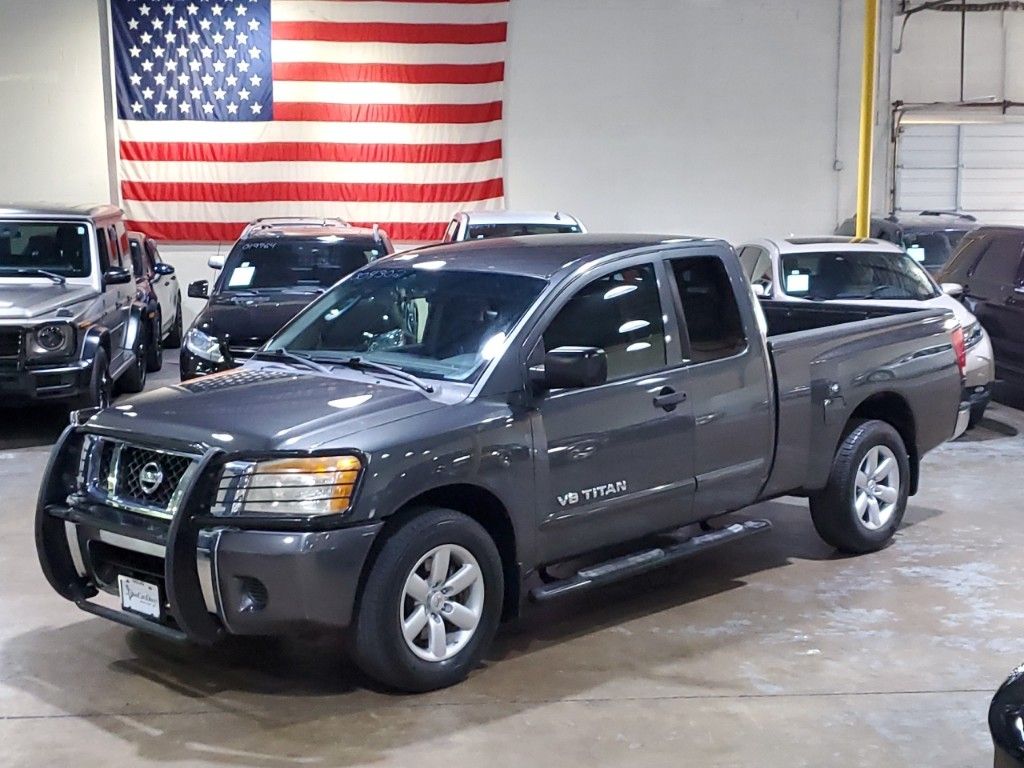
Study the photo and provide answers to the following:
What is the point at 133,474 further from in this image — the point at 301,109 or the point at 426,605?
the point at 301,109

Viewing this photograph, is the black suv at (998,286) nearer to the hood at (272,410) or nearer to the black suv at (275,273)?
the black suv at (275,273)

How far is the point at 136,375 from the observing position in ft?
41.2

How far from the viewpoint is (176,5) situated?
1850 cm

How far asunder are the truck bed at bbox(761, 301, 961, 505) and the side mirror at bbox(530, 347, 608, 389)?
1.49 metres

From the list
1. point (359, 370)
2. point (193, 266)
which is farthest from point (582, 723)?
point (193, 266)

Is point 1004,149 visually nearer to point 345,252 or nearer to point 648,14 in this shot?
point 648,14

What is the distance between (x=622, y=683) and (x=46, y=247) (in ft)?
25.1

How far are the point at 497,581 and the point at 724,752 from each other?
1141mm

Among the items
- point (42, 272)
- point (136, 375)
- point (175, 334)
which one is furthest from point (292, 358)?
point (175, 334)

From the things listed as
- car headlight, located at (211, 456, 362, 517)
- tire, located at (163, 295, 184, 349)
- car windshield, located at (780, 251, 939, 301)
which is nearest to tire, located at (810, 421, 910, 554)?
car headlight, located at (211, 456, 362, 517)

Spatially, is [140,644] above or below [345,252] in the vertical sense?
below

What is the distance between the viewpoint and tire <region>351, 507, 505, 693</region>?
16.0ft

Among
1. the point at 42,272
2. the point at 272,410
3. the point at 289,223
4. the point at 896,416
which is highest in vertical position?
the point at 289,223

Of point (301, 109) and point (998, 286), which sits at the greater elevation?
point (301, 109)
